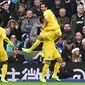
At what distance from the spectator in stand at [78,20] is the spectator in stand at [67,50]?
2.17ft

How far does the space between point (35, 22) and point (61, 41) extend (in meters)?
1.29

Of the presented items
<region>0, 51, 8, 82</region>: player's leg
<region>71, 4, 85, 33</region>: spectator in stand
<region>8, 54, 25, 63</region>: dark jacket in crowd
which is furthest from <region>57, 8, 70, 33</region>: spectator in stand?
<region>0, 51, 8, 82</region>: player's leg

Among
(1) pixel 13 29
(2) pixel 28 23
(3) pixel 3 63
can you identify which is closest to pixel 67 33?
(2) pixel 28 23

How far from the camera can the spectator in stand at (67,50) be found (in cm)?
1591

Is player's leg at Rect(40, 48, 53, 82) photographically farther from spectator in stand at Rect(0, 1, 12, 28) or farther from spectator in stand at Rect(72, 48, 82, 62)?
spectator in stand at Rect(0, 1, 12, 28)

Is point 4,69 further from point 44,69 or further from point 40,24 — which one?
point 40,24

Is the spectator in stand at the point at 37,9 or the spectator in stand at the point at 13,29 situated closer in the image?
the spectator in stand at the point at 13,29

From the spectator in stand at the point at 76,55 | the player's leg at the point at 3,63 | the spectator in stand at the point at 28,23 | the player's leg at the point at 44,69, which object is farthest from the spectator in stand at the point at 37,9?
the player's leg at the point at 44,69

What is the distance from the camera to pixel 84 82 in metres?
14.8

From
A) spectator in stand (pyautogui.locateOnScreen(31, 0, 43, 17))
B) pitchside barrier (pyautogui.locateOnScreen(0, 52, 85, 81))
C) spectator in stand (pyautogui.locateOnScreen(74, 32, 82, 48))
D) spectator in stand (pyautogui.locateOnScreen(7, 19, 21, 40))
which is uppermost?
spectator in stand (pyautogui.locateOnScreen(31, 0, 43, 17))

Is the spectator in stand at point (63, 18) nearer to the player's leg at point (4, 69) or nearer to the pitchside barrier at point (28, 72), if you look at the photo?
the pitchside barrier at point (28, 72)

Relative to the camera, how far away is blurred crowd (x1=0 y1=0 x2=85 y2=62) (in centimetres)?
1609

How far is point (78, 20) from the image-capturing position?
55.7 feet

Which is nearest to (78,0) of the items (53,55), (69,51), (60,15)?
(60,15)
